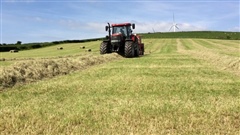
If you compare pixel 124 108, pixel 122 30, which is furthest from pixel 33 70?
pixel 122 30

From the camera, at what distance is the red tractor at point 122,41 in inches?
1027

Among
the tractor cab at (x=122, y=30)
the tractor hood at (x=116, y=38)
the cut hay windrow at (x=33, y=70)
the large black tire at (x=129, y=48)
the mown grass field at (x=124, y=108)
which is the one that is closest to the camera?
the mown grass field at (x=124, y=108)

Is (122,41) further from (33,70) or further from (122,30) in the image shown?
(33,70)

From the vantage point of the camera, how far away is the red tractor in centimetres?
2609

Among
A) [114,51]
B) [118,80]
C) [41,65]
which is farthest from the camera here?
[114,51]

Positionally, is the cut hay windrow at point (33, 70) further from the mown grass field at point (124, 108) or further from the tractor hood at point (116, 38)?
the tractor hood at point (116, 38)

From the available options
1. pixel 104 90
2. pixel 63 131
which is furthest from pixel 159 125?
pixel 104 90

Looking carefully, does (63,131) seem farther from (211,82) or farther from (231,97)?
(211,82)

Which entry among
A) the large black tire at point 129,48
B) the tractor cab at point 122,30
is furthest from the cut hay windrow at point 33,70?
the tractor cab at point 122,30

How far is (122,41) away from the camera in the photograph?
2697cm

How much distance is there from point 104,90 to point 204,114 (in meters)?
3.81

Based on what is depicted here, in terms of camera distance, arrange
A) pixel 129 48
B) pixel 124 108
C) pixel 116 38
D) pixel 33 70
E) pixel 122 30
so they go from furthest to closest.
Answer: pixel 122 30 → pixel 116 38 → pixel 129 48 → pixel 33 70 → pixel 124 108

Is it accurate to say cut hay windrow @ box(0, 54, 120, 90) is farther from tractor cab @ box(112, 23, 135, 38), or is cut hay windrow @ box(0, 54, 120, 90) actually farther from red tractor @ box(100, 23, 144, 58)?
tractor cab @ box(112, 23, 135, 38)

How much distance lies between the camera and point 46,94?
970cm
